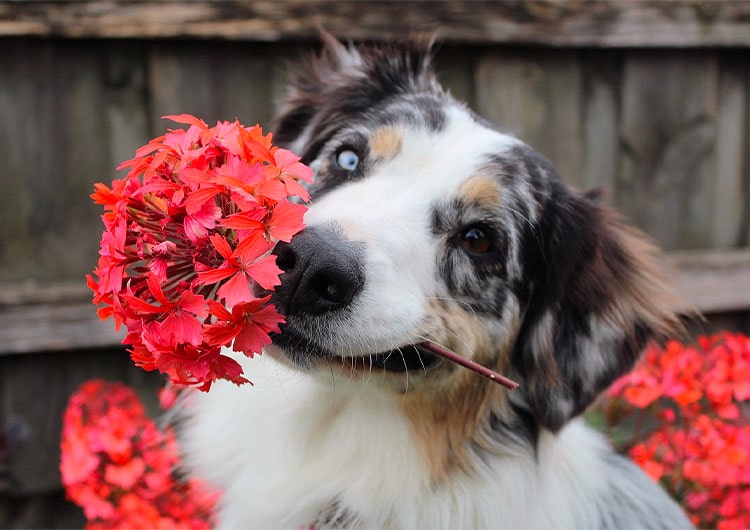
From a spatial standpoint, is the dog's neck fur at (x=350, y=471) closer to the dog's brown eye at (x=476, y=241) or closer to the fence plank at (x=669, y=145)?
the dog's brown eye at (x=476, y=241)

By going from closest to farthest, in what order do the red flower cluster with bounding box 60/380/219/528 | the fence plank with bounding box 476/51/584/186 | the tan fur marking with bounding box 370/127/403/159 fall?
the tan fur marking with bounding box 370/127/403/159
the red flower cluster with bounding box 60/380/219/528
the fence plank with bounding box 476/51/584/186

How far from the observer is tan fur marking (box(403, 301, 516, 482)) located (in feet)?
7.45

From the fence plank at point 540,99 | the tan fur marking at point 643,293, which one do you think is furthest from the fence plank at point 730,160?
the tan fur marking at point 643,293

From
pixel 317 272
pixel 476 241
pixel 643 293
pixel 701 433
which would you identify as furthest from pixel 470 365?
pixel 701 433

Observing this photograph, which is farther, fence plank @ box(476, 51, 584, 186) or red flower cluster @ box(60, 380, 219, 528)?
fence plank @ box(476, 51, 584, 186)

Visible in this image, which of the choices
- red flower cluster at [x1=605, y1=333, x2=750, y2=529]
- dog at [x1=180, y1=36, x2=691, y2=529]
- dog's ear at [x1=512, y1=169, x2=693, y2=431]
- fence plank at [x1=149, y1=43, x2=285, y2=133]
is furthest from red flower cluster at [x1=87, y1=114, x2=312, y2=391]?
fence plank at [x1=149, y1=43, x2=285, y2=133]

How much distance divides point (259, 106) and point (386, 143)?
182 centimetres

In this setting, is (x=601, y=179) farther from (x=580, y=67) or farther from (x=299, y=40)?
(x=299, y=40)

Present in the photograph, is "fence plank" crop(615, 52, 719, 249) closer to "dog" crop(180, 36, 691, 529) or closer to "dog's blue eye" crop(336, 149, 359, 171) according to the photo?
"dog" crop(180, 36, 691, 529)

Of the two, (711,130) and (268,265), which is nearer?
(268,265)

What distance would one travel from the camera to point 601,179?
453cm

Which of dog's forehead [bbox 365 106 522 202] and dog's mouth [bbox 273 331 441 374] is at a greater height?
dog's forehead [bbox 365 106 522 202]

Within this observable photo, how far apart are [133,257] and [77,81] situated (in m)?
2.51

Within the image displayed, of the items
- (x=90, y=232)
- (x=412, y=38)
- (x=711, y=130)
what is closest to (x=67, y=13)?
(x=90, y=232)
